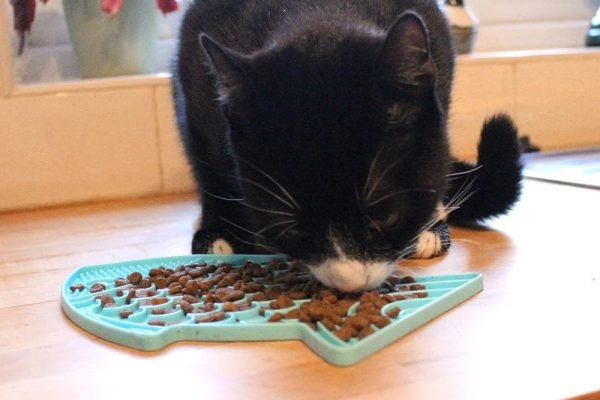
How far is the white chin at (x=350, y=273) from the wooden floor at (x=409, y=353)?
10 cm

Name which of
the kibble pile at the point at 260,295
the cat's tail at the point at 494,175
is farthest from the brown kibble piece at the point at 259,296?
the cat's tail at the point at 494,175

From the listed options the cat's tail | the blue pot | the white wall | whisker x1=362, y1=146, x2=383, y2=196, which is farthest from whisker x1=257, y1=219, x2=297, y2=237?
the blue pot

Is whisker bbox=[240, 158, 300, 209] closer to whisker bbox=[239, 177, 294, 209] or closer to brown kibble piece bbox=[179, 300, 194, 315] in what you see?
whisker bbox=[239, 177, 294, 209]

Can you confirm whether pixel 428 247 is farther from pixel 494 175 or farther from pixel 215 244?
pixel 215 244

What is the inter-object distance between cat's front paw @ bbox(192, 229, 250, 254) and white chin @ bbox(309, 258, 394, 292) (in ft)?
1.09

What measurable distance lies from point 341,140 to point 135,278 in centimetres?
38

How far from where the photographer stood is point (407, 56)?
0.89m

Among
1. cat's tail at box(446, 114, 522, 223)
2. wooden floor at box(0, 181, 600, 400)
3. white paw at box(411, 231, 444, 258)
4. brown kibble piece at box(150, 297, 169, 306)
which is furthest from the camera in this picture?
cat's tail at box(446, 114, 522, 223)

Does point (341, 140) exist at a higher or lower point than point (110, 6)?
lower

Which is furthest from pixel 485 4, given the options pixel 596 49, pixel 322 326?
pixel 322 326

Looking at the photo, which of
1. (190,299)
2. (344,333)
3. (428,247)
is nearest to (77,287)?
(190,299)

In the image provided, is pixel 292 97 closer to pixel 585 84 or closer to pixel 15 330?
pixel 15 330

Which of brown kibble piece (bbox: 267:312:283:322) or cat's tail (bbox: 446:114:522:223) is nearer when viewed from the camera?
brown kibble piece (bbox: 267:312:283:322)

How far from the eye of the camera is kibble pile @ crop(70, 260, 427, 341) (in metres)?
0.86
